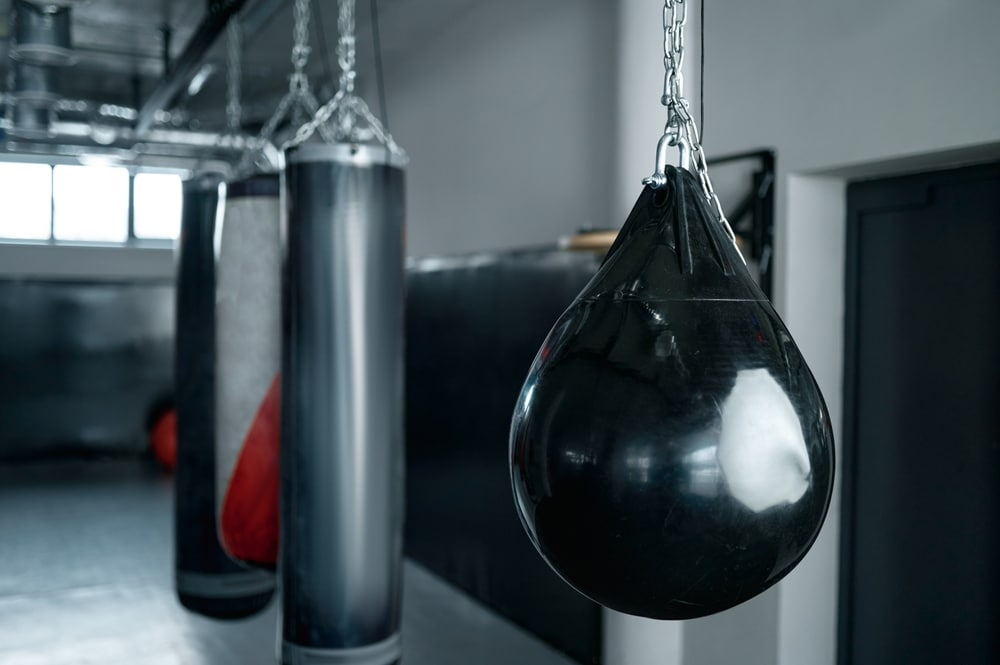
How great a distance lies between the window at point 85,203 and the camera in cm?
781

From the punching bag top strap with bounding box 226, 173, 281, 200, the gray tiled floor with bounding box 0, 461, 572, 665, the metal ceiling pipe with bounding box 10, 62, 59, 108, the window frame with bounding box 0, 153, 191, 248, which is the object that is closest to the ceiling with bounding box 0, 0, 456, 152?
the metal ceiling pipe with bounding box 10, 62, 59, 108

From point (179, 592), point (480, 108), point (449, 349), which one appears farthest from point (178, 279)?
point (480, 108)

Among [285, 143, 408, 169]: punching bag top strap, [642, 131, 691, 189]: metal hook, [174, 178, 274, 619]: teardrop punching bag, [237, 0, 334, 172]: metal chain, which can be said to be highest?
[237, 0, 334, 172]: metal chain

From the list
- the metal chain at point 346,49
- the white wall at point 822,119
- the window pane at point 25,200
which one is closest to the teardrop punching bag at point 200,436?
the metal chain at point 346,49

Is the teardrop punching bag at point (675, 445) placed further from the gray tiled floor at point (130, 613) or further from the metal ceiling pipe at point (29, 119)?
the metal ceiling pipe at point (29, 119)

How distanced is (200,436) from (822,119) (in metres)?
2.20

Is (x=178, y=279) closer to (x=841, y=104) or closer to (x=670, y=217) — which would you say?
(x=841, y=104)

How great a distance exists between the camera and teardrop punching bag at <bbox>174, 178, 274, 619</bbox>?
304 centimetres

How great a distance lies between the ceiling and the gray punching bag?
6.10ft

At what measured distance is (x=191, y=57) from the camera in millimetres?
4594

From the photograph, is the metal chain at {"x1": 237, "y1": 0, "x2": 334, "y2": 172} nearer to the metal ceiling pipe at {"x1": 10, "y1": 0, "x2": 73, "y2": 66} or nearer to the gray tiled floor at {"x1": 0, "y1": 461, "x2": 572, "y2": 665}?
the metal ceiling pipe at {"x1": 10, "y1": 0, "x2": 73, "y2": 66}

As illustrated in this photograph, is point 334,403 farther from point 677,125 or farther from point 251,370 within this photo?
point 677,125

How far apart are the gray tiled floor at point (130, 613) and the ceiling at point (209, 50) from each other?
2.54m

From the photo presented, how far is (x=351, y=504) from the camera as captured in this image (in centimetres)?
218
